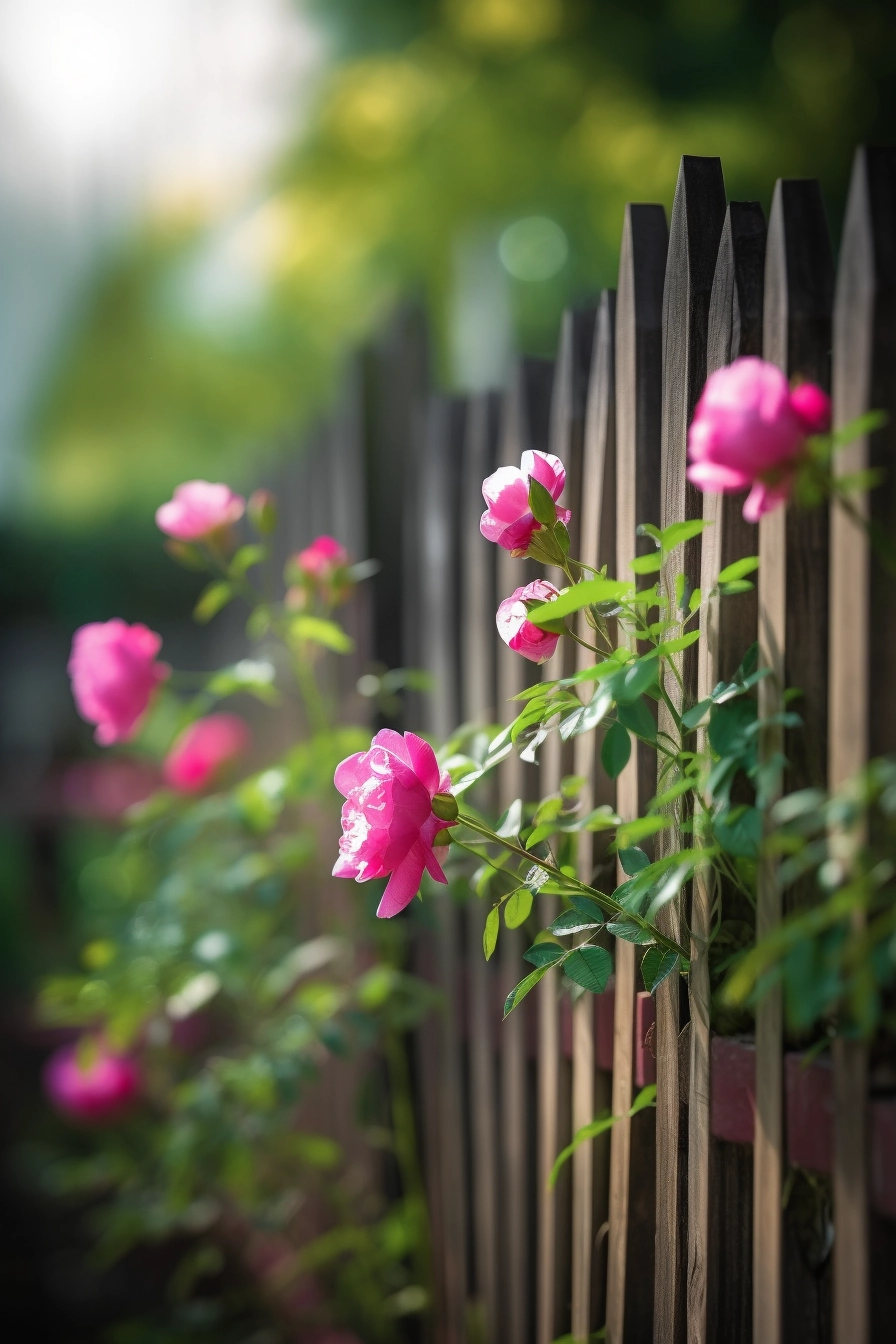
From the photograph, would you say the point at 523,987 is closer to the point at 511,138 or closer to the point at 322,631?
the point at 322,631

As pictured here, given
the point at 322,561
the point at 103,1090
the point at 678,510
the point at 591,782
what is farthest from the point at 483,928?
the point at 103,1090

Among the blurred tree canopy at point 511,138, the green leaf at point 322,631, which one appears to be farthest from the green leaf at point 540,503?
the blurred tree canopy at point 511,138

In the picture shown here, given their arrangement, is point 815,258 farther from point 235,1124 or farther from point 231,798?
point 235,1124

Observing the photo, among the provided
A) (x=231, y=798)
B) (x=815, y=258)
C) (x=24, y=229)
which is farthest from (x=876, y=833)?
(x=24, y=229)

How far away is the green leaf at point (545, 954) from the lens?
917mm

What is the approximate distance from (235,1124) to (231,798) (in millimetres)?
545

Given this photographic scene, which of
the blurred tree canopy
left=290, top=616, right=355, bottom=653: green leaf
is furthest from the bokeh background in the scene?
left=290, top=616, right=355, bottom=653: green leaf

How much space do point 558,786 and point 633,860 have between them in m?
0.42

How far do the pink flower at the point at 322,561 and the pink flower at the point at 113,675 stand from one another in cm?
23

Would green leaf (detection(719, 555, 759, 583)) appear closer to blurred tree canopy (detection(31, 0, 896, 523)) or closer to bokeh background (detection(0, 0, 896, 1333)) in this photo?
bokeh background (detection(0, 0, 896, 1333))

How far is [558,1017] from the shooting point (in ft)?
4.37

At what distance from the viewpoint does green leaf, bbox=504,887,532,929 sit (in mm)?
926

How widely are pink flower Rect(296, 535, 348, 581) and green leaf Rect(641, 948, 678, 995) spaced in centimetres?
78

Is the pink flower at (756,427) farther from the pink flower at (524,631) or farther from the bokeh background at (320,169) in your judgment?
the bokeh background at (320,169)
